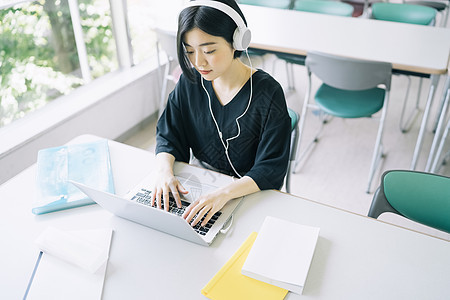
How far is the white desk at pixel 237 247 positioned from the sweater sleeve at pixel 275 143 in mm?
77

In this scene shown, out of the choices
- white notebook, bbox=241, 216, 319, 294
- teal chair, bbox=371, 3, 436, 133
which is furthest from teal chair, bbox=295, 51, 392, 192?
white notebook, bbox=241, 216, 319, 294

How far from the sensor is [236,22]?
114 centimetres

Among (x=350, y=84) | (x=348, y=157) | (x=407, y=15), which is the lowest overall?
(x=348, y=157)

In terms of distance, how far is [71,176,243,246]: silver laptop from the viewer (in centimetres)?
97

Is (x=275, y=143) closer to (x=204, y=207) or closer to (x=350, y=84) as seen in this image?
(x=204, y=207)

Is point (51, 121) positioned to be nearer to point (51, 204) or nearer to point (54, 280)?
point (51, 204)

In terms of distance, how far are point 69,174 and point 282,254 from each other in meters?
0.74

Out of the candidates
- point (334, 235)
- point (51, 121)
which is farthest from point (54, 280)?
point (51, 121)

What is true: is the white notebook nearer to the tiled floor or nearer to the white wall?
the tiled floor

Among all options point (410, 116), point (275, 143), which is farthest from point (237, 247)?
point (410, 116)

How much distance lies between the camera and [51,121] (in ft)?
7.61

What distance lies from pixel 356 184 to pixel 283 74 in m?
1.67

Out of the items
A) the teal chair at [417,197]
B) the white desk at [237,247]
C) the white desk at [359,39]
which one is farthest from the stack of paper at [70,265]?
the white desk at [359,39]

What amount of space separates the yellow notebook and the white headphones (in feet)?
2.09
